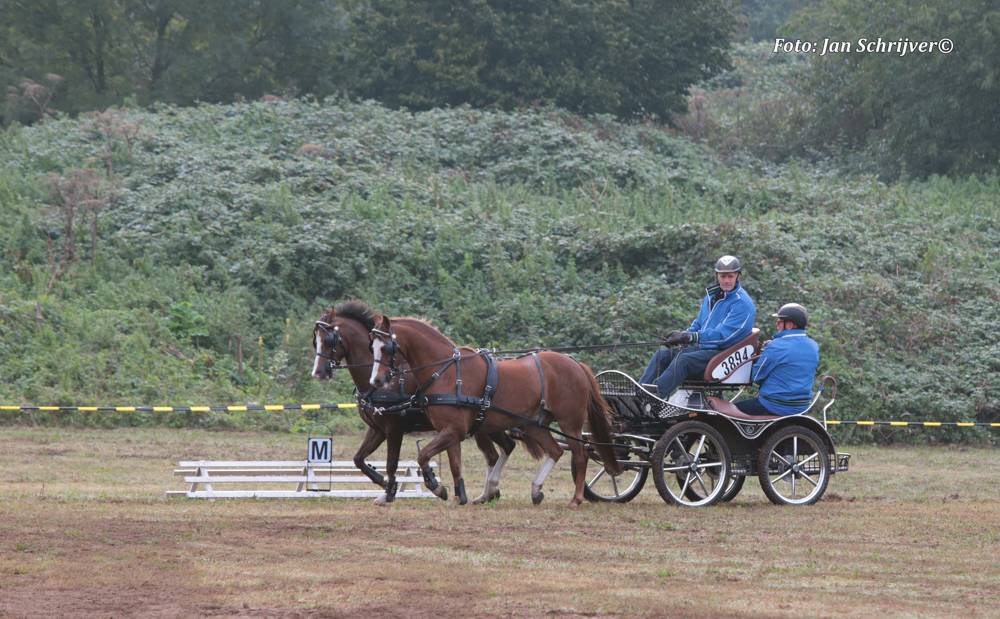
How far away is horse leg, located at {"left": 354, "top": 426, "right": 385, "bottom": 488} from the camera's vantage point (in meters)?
14.0

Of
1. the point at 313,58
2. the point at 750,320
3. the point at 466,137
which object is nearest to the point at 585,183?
the point at 466,137

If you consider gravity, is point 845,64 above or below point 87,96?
above

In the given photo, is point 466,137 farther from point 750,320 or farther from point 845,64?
point 750,320

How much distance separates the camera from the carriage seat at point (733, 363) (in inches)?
544

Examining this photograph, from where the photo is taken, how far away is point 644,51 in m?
39.9

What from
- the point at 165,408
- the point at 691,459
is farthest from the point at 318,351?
the point at 165,408

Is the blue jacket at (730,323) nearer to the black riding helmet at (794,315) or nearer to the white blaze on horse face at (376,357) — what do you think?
the black riding helmet at (794,315)

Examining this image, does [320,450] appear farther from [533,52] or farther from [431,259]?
[533,52]

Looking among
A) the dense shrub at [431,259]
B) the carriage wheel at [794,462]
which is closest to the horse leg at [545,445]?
the carriage wheel at [794,462]

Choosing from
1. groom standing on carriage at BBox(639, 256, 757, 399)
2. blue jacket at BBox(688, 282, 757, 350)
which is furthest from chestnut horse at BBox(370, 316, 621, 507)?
blue jacket at BBox(688, 282, 757, 350)

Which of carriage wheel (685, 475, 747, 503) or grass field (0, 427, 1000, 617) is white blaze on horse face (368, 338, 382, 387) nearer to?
grass field (0, 427, 1000, 617)

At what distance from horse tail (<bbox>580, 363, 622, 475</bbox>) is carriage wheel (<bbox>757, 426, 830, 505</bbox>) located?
144 centimetres

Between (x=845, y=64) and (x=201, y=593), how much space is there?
33.3 m

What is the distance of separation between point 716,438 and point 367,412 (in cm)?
341
